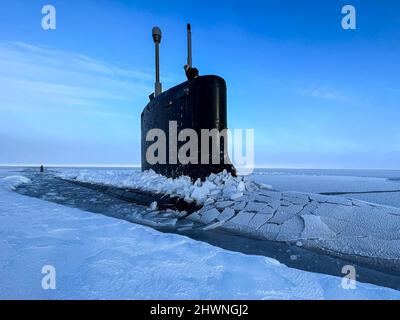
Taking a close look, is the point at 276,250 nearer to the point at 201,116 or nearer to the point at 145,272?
the point at 145,272

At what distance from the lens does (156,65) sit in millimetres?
11703

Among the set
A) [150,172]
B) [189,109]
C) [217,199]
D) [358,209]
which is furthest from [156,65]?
[358,209]

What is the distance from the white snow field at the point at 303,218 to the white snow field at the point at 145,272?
36.7 inches

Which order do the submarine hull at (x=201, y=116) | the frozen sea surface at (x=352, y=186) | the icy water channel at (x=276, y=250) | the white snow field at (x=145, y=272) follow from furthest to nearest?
the frozen sea surface at (x=352, y=186), the submarine hull at (x=201, y=116), the icy water channel at (x=276, y=250), the white snow field at (x=145, y=272)

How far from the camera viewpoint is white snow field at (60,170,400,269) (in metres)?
3.14

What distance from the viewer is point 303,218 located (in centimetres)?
389

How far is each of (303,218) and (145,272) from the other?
261 centimetres

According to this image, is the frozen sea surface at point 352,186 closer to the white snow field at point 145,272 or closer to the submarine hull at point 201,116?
the submarine hull at point 201,116

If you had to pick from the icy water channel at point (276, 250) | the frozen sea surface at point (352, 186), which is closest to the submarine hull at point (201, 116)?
the icy water channel at point (276, 250)

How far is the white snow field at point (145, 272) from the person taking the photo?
78.0 inches

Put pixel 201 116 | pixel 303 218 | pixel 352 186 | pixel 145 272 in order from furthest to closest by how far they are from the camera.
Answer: pixel 352 186
pixel 201 116
pixel 303 218
pixel 145 272

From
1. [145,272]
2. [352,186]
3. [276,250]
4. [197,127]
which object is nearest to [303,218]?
[276,250]
